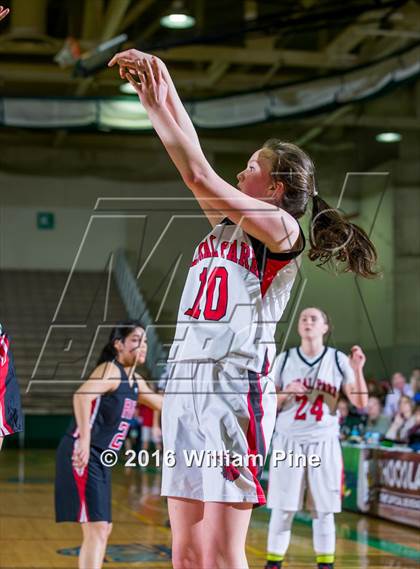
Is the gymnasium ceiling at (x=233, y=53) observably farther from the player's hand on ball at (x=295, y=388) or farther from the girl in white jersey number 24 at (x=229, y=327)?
the girl in white jersey number 24 at (x=229, y=327)

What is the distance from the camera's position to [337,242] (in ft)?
11.4

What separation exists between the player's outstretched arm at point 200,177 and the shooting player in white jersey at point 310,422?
14.0 feet

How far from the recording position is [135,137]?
78.5 ft

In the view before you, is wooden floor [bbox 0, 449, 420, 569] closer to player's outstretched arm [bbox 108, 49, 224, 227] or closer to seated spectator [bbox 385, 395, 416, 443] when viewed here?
seated spectator [bbox 385, 395, 416, 443]

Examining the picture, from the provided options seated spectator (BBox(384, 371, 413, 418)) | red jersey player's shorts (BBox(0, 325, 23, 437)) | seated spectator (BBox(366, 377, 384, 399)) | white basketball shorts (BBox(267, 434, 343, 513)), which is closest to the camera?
red jersey player's shorts (BBox(0, 325, 23, 437))

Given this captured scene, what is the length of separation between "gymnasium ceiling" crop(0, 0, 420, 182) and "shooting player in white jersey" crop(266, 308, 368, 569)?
809 centimetres

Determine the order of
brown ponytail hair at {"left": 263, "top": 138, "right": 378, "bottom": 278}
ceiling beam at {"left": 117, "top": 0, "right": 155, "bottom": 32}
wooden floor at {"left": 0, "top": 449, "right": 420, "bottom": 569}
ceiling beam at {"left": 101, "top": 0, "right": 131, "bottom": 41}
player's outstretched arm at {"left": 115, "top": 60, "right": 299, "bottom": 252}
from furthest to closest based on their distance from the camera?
ceiling beam at {"left": 117, "top": 0, "right": 155, "bottom": 32} → ceiling beam at {"left": 101, "top": 0, "right": 131, "bottom": 41} → wooden floor at {"left": 0, "top": 449, "right": 420, "bottom": 569} → brown ponytail hair at {"left": 263, "top": 138, "right": 378, "bottom": 278} → player's outstretched arm at {"left": 115, "top": 60, "right": 299, "bottom": 252}

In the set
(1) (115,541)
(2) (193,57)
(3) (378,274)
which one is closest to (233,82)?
(2) (193,57)

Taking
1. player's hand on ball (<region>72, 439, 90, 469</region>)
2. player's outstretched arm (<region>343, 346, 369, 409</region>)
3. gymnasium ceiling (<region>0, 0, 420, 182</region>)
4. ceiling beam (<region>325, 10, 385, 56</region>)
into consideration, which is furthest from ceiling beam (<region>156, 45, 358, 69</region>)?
player's hand on ball (<region>72, 439, 90, 469</region>)

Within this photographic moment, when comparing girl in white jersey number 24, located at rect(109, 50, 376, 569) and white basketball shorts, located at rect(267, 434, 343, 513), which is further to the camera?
white basketball shorts, located at rect(267, 434, 343, 513)

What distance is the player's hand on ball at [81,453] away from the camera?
605cm

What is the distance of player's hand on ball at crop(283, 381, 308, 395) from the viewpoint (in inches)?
296

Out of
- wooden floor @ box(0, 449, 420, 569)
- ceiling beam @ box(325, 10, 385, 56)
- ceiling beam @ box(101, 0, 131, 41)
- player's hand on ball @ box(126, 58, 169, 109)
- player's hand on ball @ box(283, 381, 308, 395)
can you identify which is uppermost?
ceiling beam @ box(325, 10, 385, 56)

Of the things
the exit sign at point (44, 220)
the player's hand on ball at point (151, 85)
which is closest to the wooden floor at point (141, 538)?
the player's hand on ball at point (151, 85)
